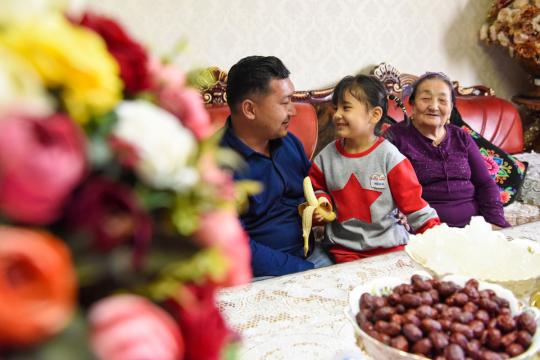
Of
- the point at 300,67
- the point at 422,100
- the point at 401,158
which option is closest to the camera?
the point at 401,158

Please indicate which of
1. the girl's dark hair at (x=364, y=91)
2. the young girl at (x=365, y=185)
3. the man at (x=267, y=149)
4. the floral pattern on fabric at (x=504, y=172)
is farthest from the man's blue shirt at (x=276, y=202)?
the floral pattern on fabric at (x=504, y=172)

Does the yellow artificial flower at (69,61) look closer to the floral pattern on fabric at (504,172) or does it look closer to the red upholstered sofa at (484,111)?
the floral pattern on fabric at (504,172)

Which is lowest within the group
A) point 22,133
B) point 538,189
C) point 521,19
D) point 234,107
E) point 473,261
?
point 538,189

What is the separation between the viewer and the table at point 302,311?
104cm

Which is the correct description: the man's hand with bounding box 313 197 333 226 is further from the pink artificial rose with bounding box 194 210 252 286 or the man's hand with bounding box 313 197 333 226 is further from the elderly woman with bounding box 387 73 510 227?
the pink artificial rose with bounding box 194 210 252 286

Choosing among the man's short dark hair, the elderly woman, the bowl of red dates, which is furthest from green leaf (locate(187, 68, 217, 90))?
the elderly woman

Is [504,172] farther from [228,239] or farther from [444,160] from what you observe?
[228,239]

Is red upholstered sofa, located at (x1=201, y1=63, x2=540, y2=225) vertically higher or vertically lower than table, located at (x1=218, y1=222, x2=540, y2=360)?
higher

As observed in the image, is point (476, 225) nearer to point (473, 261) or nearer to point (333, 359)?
point (473, 261)

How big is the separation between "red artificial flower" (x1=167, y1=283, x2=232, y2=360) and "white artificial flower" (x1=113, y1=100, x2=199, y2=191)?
0.28ft

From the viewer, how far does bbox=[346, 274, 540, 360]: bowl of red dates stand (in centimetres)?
78

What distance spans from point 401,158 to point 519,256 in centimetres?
78

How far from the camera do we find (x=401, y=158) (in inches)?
74.4

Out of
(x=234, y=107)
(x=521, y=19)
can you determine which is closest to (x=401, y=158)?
(x=234, y=107)
